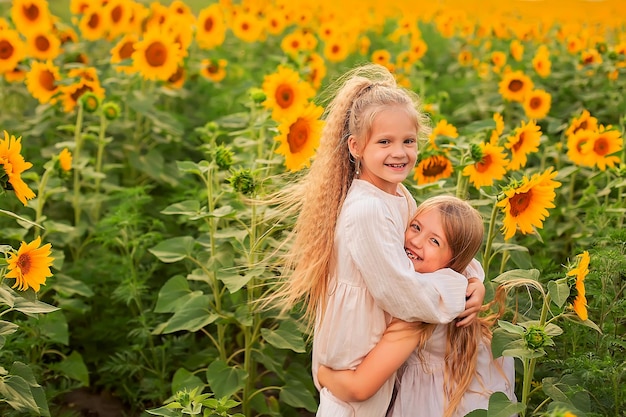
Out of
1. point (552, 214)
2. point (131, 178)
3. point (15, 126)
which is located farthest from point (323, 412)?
point (15, 126)

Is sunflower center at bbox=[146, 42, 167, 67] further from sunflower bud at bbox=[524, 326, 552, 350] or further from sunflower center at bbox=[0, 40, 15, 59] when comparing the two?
sunflower bud at bbox=[524, 326, 552, 350]

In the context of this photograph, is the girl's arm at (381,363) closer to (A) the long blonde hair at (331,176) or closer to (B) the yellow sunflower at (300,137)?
(A) the long blonde hair at (331,176)

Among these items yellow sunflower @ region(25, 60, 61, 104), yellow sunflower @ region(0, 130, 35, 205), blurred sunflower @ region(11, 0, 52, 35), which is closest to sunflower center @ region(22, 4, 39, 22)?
blurred sunflower @ region(11, 0, 52, 35)

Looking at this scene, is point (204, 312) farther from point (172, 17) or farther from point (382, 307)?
point (172, 17)

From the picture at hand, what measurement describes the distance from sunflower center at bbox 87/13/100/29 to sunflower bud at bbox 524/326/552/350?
329 centimetres

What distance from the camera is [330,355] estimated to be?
2.05 metres

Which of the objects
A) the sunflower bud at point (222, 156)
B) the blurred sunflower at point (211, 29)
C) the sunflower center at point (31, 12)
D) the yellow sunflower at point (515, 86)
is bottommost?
the sunflower bud at point (222, 156)

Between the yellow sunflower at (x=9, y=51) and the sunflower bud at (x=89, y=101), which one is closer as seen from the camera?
the sunflower bud at (x=89, y=101)

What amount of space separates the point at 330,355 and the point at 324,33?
399 centimetres

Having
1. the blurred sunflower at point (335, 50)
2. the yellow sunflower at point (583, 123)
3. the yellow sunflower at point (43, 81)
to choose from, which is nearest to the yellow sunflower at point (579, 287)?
the yellow sunflower at point (583, 123)

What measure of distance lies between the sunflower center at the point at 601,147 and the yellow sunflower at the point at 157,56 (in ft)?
6.34

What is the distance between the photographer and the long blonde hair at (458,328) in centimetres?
205

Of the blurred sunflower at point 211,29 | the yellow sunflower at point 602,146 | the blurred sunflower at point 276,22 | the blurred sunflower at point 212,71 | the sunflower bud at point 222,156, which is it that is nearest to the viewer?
→ the sunflower bud at point 222,156

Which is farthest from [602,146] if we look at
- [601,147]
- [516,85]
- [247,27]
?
[247,27]
